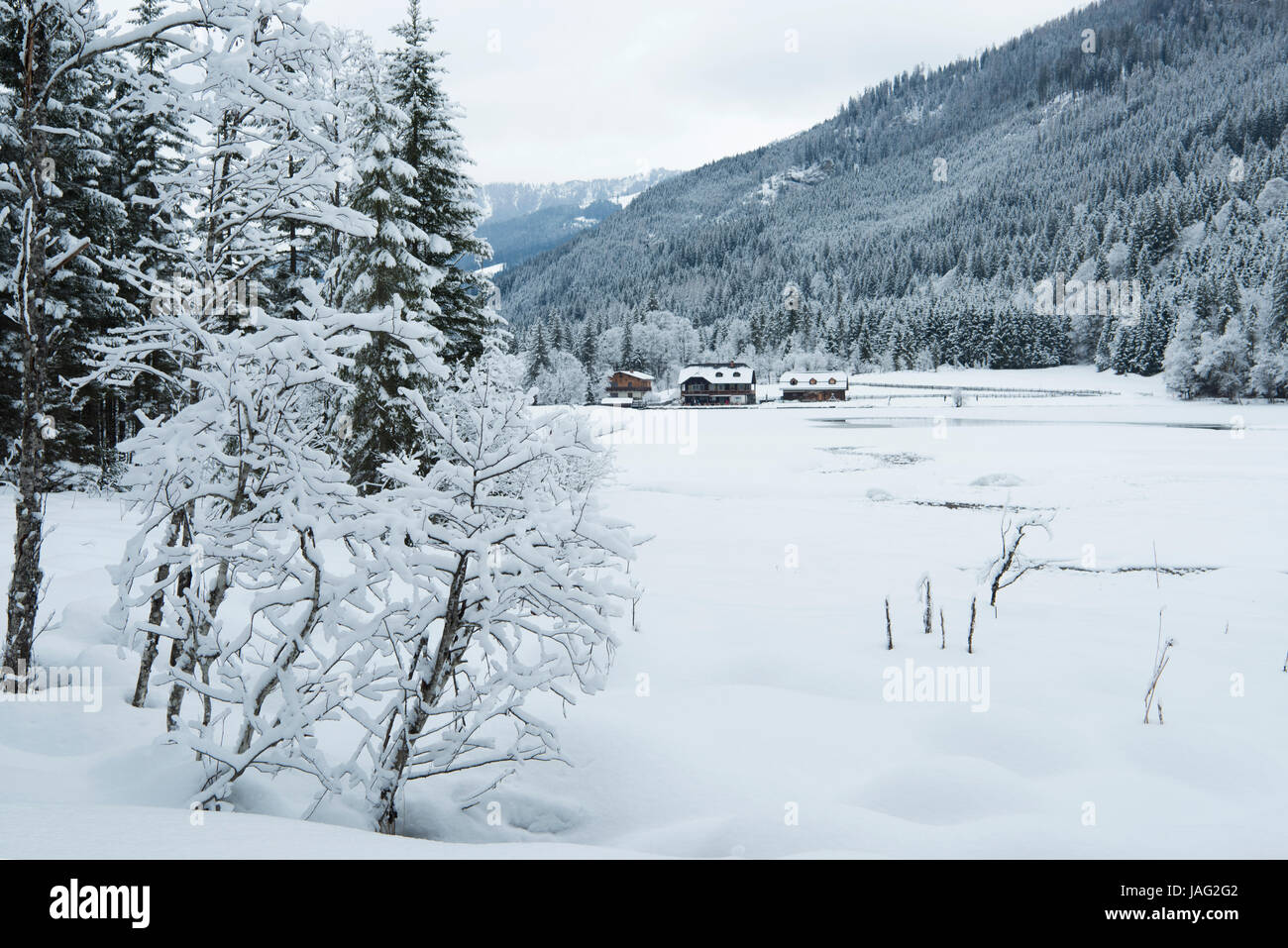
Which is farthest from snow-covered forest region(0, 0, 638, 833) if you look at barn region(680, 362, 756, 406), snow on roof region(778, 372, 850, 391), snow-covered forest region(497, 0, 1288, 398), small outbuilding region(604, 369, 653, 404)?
small outbuilding region(604, 369, 653, 404)

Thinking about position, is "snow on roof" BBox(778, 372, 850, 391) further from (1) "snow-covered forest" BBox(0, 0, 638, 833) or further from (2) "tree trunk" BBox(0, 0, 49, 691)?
(2) "tree trunk" BBox(0, 0, 49, 691)

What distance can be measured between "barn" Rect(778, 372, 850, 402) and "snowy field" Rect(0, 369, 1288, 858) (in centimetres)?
7183

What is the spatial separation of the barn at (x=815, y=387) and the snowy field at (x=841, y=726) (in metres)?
71.8

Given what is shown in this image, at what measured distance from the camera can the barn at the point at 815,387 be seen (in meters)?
89.4

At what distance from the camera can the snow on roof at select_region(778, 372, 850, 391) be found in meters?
89.4

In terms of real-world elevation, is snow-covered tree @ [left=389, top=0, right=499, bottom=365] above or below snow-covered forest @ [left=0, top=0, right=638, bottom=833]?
above

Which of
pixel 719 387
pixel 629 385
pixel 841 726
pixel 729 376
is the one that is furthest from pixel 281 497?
pixel 629 385

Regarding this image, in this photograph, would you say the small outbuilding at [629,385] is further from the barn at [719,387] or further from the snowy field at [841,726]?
the snowy field at [841,726]

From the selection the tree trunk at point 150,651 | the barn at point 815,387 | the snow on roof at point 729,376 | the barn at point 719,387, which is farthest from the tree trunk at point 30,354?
the barn at point 815,387

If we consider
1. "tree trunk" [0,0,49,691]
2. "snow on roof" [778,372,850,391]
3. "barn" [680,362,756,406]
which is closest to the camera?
"tree trunk" [0,0,49,691]

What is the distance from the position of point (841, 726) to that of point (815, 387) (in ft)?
291

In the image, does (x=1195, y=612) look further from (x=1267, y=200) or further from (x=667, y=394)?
(x=1267, y=200)

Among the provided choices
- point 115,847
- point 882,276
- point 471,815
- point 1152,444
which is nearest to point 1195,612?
point 471,815
